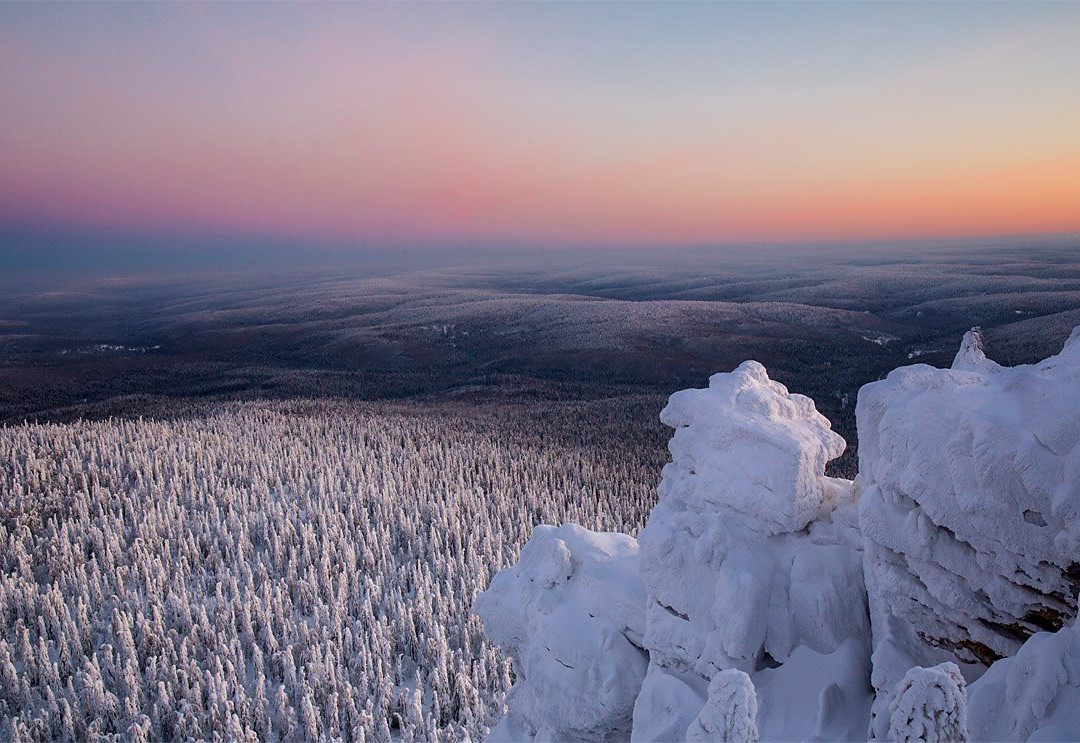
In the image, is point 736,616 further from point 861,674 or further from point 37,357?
point 37,357

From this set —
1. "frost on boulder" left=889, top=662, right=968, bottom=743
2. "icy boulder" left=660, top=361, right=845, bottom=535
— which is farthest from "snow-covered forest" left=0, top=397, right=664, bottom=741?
"frost on boulder" left=889, top=662, right=968, bottom=743

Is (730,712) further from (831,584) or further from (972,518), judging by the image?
(831,584)

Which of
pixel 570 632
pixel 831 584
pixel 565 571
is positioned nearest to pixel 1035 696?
pixel 831 584

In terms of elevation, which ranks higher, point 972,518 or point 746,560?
point 972,518

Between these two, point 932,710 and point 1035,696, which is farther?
point 1035,696

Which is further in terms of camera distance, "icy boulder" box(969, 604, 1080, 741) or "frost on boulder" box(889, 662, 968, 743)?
"icy boulder" box(969, 604, 1080, 741)

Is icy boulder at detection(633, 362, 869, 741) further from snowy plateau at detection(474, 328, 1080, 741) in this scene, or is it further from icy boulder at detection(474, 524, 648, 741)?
icy boulder at detection(474, 524, 648, 741)

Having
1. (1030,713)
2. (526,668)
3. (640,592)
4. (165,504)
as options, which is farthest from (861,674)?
(165,504)
